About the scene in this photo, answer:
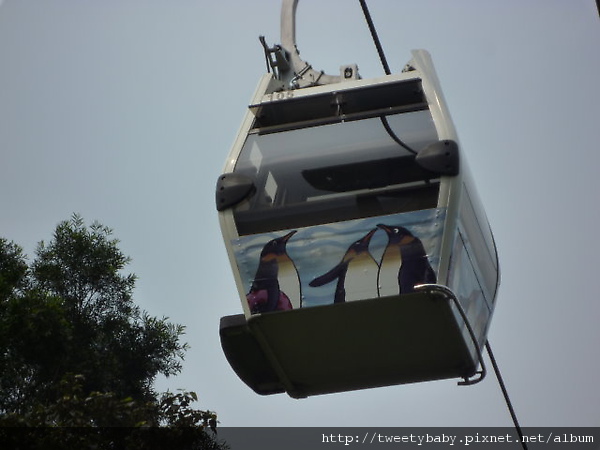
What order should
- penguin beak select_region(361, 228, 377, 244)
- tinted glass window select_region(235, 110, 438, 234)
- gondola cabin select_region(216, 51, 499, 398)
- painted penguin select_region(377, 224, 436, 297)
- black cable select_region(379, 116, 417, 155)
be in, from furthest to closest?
black cable select_region(379, 116, 417, 155) < tinted glass window select_region(235, 110, 438, 234) < penguin beak select_region(361, 228, 377, 244) < gondola cabin select_region(216, 51, 499, 398) < painted penguin select_region(377, 224, 436, 297)

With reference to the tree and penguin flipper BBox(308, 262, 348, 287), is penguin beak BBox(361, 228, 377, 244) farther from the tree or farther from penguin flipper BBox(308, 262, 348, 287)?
the tree

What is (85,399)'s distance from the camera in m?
12.3

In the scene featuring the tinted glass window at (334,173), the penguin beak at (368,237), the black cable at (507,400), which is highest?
the tinted glass window at (334,173)

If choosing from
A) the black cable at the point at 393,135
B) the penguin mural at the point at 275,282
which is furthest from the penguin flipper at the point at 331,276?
the black cable at the point at 393,135

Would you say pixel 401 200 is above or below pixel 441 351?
above

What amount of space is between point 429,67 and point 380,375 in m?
2.25

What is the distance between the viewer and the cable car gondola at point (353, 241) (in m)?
8.42

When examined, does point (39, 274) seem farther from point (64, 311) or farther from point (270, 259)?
point (270, 259)

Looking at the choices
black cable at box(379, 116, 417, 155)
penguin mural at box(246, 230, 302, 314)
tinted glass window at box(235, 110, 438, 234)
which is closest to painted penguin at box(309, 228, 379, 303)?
penguin mural at box(246, 230, 302, 314)

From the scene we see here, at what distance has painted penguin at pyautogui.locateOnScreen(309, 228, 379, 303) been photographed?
836cm

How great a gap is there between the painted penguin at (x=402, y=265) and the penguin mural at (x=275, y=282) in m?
0.56

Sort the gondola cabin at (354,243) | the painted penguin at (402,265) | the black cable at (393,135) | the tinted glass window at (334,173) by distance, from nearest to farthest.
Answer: the painted penguin at (402,265)
the gondola cabin at (354,243)
the tinted glass window at (334,173)
the black cable at (393,135)

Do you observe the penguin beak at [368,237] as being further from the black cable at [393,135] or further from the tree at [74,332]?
the tree at [74,332]

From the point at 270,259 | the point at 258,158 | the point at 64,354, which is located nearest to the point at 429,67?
the point at 258,158
